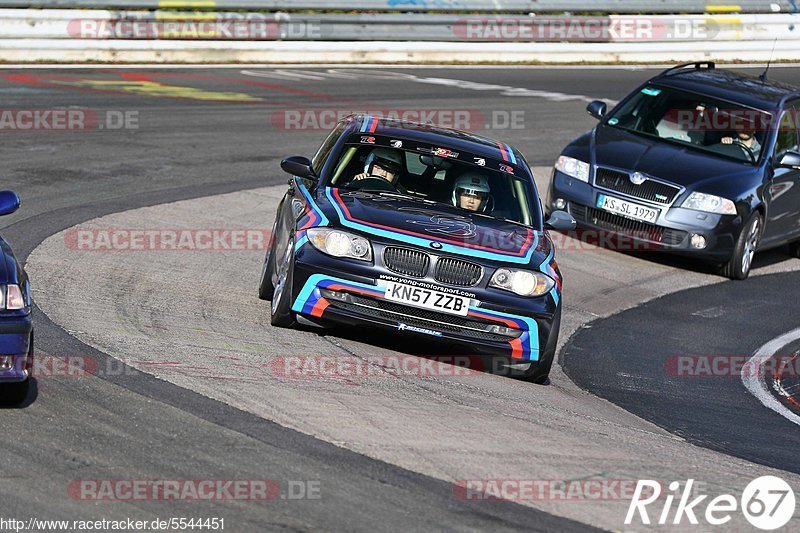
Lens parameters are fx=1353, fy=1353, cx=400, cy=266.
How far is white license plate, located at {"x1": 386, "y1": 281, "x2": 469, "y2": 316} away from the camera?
29.1 feet

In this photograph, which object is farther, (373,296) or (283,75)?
(283,75)

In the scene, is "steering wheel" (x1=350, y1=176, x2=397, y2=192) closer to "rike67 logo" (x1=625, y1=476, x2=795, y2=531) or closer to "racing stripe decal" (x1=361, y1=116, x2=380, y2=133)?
"racing stripe decal" (x1=361, y1=116, x2=380, y2=133)

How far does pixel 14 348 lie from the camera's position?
22.3 ft

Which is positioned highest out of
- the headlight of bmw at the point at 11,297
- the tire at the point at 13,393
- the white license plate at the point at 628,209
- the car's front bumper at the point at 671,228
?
the headlight of bmw at the point at 11,297

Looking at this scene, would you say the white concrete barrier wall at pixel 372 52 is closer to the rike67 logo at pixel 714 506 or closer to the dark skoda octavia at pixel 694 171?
the dark skoda octavia at pixel 694 171

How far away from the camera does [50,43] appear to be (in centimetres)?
2208

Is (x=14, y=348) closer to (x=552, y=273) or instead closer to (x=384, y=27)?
(x=552, y=273)

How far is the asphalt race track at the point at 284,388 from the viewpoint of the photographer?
633 centimetres

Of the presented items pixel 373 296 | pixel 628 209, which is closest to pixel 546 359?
pixel 373 296

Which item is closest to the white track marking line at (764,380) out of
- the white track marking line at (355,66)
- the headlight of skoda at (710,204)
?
the headlight of skoda at (710,204)

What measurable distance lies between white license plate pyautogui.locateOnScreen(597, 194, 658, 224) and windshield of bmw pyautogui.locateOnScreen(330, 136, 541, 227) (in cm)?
386

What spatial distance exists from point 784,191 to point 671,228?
68.7 inches

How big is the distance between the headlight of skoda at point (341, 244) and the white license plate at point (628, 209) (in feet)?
18.3

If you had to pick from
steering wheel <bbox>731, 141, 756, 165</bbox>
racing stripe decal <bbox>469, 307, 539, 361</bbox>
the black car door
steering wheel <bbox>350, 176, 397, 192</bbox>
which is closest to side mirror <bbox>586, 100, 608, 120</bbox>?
steering wheel <bbox>731, 141, 756, 165</bbox>
